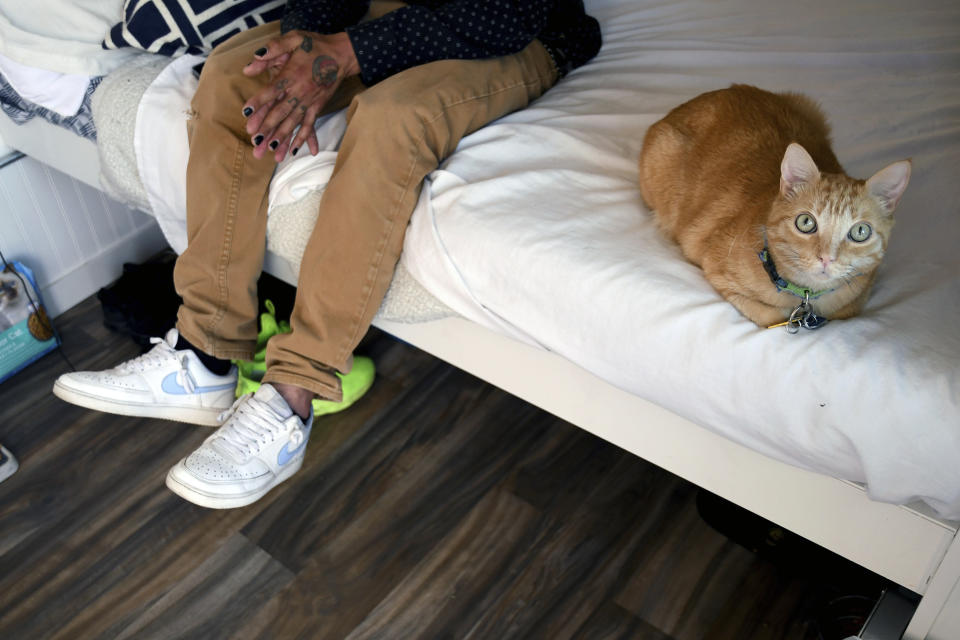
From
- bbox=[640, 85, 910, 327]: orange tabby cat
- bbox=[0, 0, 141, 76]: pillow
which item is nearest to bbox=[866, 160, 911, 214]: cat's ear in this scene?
bbox=[640, 85, 910, 327]: orange tabby cat

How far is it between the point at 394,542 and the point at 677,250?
69cm

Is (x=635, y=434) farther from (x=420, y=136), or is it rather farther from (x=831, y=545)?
(x=420, y=136)

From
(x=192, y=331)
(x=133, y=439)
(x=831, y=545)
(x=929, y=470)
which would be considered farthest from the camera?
(x=133, y=439)

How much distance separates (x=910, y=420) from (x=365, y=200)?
0.80m

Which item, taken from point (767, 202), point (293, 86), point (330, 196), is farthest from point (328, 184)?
point (767, 202)

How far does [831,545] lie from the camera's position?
110 centimetres

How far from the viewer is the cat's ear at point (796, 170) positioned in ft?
3.09

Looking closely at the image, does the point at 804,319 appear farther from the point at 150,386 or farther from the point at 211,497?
the point at 150,386

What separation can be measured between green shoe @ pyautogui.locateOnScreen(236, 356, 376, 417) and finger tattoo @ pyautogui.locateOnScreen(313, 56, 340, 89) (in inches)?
22.5

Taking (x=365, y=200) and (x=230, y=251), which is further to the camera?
(x=230, y=251)

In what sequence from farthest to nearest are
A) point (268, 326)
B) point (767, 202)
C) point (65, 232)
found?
point (65, 232)
point (268, 326)
point (767, 202)

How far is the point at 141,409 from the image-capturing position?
5.12ft

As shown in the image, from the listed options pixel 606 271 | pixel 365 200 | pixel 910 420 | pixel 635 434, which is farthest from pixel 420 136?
pixel 910 420

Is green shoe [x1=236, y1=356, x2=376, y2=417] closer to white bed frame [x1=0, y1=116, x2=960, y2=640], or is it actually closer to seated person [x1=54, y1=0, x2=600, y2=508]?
seated person [x1=54, y1=0, x2=600, y2=508]
